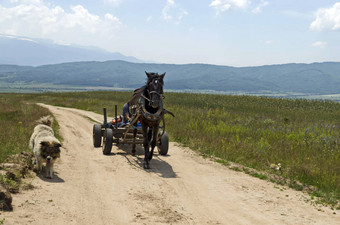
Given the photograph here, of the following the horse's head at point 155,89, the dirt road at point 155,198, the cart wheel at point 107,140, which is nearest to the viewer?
the dirt road at point 155,198

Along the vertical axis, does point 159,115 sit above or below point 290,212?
above

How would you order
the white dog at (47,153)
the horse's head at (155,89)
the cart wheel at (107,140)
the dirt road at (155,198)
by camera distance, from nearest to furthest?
1. the dirt road at (155,198)
2. the white dog at (47,153)
3. the horse's head at (155,89)
4. the cart wheel at (107,140)

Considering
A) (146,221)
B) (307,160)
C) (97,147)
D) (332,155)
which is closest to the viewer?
(146,221)

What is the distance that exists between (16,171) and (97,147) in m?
6.50

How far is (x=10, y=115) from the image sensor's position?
24156mm

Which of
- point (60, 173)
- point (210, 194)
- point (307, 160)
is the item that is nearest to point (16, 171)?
point (60, 173)

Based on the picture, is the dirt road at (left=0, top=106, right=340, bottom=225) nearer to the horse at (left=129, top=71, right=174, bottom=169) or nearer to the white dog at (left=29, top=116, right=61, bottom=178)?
the white dog at (left=29, top=116, right=61, bottom=178)

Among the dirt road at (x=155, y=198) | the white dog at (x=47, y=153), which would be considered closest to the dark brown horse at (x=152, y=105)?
the dirt road at (x=155, y=198)

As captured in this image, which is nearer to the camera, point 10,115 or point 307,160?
point 307,160

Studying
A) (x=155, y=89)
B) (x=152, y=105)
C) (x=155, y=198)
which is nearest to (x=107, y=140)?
(x=152, y=105)

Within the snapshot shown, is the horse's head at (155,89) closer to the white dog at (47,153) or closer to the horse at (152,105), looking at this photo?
the horse at (152,105)

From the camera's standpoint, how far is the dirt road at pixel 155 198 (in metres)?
6.92

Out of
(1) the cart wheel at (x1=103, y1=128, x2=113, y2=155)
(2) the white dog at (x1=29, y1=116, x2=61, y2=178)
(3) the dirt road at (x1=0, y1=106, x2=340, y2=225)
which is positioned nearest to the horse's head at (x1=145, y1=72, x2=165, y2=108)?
(3) the dirt road at (x1=0, y1=106, x2=340, y2=225)

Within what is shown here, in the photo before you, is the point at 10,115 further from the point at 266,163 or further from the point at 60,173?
the point at 266,163
